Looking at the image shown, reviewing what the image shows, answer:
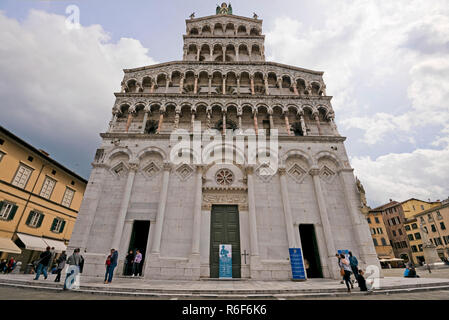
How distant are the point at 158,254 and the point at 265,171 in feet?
32.1

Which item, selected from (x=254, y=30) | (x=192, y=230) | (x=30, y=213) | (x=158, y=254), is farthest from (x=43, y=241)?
(x=254, y=30)

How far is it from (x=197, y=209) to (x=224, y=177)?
337cm

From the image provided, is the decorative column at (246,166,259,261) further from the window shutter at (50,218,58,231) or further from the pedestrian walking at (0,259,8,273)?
the window shutter at (50,218,58,231)

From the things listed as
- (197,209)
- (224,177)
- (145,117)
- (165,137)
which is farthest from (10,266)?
(224,177)

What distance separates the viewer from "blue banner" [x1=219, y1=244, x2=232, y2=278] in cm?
1260

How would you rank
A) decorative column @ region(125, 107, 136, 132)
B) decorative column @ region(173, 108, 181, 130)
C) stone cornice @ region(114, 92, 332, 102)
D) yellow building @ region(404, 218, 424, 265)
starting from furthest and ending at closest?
yellow building @ region(404, 218, 424, 265), stone cornice @ region(114, 92, 332, 102), decorative column @ region(125, 107, 136, 132), decorative column @ region(173, 108, 181, 130)

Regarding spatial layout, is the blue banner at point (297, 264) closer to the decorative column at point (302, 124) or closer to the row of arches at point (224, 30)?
the decorative column at point (302, 124)

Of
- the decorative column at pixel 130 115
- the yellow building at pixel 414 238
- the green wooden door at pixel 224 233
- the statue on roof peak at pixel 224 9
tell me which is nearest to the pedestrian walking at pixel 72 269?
the green wooden door at pixel 224 233

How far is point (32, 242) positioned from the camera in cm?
2033

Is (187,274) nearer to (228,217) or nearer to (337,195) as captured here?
(228,217)

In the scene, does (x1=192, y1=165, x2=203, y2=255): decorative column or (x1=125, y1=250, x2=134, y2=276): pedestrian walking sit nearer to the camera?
(x1=125, y1=250, x2=134, y2=276): pedestrian walking

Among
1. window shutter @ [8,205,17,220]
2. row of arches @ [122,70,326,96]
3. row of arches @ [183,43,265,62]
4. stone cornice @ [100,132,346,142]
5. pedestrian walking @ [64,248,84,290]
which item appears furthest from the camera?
row of arches @ [183,43,265,62]

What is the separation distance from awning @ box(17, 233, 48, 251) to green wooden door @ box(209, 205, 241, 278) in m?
19.3

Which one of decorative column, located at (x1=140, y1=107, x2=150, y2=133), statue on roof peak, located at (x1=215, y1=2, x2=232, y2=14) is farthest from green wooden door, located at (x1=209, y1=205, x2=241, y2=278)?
statue on roof peak, located at (x1=215, y1=2, x2=232, y2=14)
